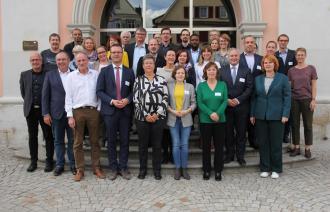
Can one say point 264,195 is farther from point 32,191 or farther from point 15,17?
point 15,17

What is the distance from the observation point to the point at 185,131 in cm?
546

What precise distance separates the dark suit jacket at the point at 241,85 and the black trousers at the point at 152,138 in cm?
109

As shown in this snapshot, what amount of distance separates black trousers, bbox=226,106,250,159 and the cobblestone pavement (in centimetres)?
34

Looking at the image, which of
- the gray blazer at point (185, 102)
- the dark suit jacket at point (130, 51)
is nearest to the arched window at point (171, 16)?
the dark suit jacket at point (130, 51)

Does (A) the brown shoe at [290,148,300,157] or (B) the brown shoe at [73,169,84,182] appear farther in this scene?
(A) the brown shoe at [290,148,300,157]

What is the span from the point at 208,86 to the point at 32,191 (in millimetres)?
2648

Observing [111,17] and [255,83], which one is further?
[111,17]

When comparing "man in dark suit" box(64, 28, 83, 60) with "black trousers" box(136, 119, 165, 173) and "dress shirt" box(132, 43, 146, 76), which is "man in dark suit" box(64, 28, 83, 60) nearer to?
"dress shirt" box(132, 43, 146, 76)

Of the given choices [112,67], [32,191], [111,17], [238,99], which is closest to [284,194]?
[238,99]

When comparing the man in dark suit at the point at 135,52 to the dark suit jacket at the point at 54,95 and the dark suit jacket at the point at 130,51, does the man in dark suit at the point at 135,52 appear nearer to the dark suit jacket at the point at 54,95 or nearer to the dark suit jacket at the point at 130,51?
the dark suit jacket at the point at 130,51

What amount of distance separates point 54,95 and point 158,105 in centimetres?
148

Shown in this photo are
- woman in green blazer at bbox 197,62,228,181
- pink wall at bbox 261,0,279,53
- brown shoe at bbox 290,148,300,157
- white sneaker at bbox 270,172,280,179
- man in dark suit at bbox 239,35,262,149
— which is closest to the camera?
woman in green blazer at bbox 197,62,228,181

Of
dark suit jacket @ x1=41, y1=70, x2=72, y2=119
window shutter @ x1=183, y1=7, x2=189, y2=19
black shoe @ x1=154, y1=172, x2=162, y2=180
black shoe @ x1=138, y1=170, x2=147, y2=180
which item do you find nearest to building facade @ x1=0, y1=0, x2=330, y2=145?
window shutter @ x1=183, y1=7, x2=189, y2=19

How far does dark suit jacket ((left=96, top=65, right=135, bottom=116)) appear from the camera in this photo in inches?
209
